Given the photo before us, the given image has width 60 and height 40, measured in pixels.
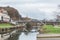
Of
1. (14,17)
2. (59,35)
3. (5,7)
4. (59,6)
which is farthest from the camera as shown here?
(5,7)

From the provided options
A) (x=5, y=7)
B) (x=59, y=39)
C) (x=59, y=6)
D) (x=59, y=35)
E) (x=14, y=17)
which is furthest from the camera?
(x=5, y=7)

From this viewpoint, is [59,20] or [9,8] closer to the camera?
[59,20]

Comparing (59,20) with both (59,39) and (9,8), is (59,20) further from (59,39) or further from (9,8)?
(9,8)

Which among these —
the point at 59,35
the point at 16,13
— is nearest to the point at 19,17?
the point at 16,13

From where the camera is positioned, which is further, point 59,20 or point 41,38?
point 59,20

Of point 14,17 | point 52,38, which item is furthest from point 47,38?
point 14,17

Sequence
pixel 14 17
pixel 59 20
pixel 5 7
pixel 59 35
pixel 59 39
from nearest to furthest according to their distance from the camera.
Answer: pixel 59 39
pixel 59 35
pixel 59 20
pixel 14 17
pixel 5 7

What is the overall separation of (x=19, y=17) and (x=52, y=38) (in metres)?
107

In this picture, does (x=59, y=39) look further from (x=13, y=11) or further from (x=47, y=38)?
(x=13, y=11)

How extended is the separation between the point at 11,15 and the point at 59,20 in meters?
56.8

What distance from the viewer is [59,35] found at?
75.7 ft

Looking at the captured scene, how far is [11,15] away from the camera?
12431cm

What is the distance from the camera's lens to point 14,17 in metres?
123

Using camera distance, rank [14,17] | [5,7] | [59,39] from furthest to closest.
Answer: [5,7] < [14,17] < [59,39]
